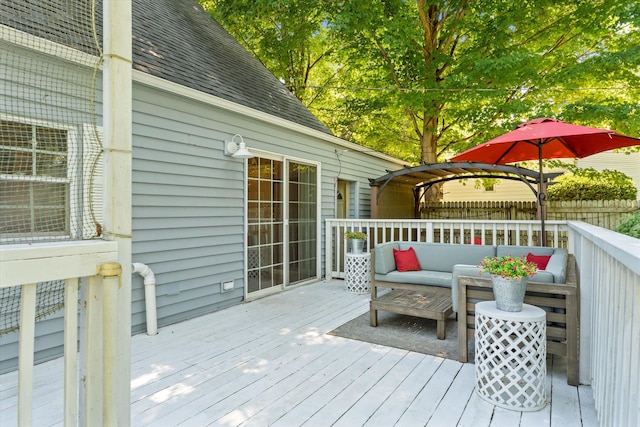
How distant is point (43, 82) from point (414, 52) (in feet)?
26.9

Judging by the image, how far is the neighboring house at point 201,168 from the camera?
3.09 meters

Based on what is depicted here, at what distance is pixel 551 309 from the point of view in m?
2.85

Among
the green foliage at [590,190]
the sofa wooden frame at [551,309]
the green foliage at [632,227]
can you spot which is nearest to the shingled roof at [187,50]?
the sofa wooden frame at [551,309]

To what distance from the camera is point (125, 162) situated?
1201 millimetres

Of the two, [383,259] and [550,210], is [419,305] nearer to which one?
[383,259]

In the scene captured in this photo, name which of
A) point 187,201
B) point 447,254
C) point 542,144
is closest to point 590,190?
point 542,144

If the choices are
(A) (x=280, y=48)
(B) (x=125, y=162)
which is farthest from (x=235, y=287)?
(A) (x=280, y=48)

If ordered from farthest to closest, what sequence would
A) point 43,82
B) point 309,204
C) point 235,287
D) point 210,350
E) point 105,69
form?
1. point 309,204
2. point 235,287
3. point 210,350
4. point 43,82
5. point 105,69

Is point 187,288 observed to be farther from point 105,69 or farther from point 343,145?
point 343,145

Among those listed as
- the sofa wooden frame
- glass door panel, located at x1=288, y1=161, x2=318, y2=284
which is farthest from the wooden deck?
glass door panel, located at x1=288, y1=161, x2=318, y2=284

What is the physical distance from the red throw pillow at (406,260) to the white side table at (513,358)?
2258 millimetres

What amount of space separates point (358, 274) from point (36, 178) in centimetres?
417

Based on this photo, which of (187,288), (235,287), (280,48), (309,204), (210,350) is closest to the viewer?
(210,350)

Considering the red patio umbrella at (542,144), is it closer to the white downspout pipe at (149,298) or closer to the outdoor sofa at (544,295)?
the outdoor sofa at (544,295)
